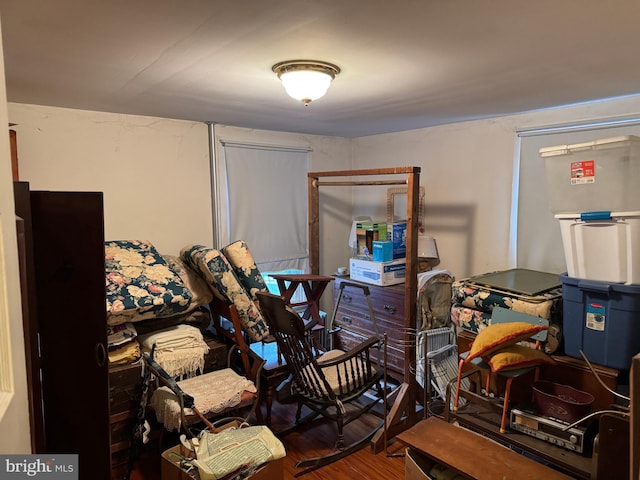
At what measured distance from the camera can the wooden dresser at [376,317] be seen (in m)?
3.15

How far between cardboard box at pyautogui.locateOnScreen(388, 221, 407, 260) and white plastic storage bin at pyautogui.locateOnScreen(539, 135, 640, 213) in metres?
1.37

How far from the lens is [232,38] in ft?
4.71

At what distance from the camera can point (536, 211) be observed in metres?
2.88

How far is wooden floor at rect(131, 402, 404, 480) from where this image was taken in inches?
91.5

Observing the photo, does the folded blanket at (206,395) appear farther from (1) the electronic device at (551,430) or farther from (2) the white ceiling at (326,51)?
(2) the white ceiling at (326,51)

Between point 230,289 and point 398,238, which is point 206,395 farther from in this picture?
point 398,238

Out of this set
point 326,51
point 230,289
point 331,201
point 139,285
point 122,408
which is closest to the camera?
point 326,51

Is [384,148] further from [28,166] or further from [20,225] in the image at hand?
[20,225]

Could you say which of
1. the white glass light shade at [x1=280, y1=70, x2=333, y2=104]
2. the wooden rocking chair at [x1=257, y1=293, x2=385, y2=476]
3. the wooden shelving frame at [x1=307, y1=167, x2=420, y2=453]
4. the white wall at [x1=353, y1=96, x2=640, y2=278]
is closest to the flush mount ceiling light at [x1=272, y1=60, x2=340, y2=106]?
the white glass light shade at [x1=280, y1=70, x2=333, y2=104]

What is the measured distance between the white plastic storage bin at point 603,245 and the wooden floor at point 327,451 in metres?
1.49

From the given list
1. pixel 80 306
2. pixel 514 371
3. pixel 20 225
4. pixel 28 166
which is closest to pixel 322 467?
pixel 514 371

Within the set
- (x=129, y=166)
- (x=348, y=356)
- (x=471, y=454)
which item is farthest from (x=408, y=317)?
(x=129, y=166)

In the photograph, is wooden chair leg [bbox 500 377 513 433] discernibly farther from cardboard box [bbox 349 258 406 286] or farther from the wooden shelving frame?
cardboard box [bbox 349 258 406 286]

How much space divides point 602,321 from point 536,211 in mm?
1165
